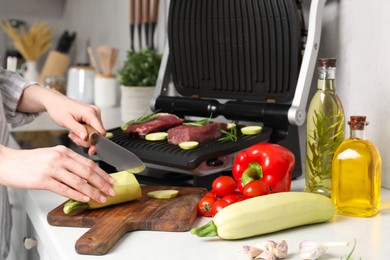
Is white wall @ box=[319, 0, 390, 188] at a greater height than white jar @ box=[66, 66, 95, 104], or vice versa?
white wall @ box=[319, 0, 390, 188]

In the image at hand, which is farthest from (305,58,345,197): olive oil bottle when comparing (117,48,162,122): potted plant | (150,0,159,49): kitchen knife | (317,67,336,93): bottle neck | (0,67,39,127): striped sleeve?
(150,0,159,49): kitchen knife

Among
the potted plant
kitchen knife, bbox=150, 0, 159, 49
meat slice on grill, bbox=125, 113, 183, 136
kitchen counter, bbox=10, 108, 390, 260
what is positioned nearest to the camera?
kitchen counter, bbox=10, 108, 390, 260

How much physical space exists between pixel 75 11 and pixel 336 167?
2.91 metres

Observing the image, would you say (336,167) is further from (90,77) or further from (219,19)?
(90,77)

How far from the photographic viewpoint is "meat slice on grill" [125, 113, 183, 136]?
1282mm

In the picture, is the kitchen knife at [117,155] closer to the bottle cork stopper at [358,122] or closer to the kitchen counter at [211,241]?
the kitchen counter at [211,241]

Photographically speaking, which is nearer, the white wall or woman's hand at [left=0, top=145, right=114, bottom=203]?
woman's hand at [left=0, top=145, right=114, bottom=203]

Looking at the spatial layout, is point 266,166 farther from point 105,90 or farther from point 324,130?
point 105,90

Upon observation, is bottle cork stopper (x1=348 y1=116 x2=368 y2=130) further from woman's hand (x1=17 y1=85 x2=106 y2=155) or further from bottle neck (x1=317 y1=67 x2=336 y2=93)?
woman's hand (x1=17 y1=85 x2=106 y2=155)

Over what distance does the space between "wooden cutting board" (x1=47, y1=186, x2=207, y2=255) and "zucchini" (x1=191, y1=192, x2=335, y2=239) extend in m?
0.08

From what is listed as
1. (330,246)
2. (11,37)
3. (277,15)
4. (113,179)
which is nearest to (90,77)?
(11,37)

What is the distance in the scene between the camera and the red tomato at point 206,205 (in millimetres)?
988

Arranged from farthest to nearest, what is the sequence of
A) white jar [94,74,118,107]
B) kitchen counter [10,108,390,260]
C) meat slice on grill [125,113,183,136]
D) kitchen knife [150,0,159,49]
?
white jar [94,74,118,107] → kitchen knife [150,0,159,49] → meat slice on grill [125,113,183,136] → kitchen counter [10,108,390,260]

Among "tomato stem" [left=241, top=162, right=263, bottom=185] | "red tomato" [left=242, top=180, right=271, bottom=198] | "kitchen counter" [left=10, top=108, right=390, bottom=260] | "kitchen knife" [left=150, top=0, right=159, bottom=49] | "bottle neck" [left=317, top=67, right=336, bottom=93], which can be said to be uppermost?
"kitchen knife" [left=150, top=0, right=159, bottom=49]
